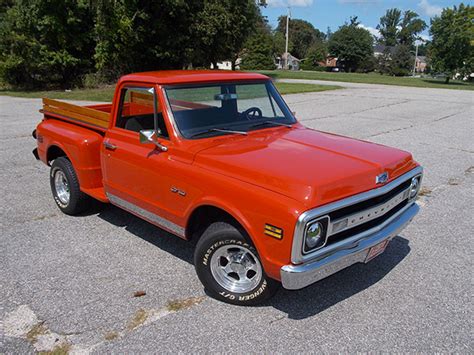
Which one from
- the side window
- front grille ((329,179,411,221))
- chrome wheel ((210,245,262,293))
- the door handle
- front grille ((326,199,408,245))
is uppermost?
the side window

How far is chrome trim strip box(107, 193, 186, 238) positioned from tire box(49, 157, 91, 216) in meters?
0.68

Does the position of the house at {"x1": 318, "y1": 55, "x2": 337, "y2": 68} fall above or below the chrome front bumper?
above

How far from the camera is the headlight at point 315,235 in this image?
9.33 feet

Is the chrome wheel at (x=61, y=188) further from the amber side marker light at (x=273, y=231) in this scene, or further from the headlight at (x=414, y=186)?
the headlight at (x=414, y=186)

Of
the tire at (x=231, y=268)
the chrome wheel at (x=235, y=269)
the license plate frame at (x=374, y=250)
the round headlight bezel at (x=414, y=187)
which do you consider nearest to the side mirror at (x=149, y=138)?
the tire at (x=231, y=268)

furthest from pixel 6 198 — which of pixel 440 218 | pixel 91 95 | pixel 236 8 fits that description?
pixel 236 8

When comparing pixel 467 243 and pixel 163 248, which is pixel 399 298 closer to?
pixel 467 243

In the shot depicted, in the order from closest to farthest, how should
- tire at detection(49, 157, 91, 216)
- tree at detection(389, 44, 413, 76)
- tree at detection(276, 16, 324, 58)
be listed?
tire at detection(49, 157, 91, 216)
tree at detection(389, 44, 413, 76)
tree at detection(276, 16, 324, 58)

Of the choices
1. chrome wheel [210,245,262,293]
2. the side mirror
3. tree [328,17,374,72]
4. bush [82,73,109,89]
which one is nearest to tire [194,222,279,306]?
chrome wheel [210,245,262,293]

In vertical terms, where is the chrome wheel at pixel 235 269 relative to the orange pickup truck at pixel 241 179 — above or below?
below

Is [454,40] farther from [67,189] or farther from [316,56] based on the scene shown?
[67,189]

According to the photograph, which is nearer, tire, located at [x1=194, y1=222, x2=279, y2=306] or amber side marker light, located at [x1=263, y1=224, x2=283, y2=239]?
amber side marker light, located at [x1=263, y1=224, x2=283, y2=239]

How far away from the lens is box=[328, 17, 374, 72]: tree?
87500mm

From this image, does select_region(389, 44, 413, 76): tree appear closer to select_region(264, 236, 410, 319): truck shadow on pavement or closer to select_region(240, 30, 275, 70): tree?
select_region(240, 30, 275, 70): tree
